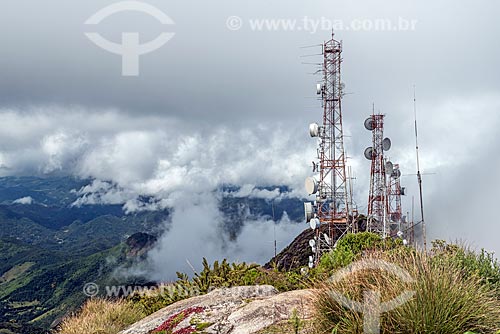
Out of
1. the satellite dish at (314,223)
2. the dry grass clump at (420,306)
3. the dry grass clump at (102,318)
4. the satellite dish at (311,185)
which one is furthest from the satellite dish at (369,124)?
the dry grass clump at (420,306)

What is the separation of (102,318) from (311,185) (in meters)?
18.5

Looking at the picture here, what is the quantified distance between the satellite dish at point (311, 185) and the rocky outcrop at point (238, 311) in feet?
59.1

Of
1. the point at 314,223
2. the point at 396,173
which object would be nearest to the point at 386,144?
the point at 396,173

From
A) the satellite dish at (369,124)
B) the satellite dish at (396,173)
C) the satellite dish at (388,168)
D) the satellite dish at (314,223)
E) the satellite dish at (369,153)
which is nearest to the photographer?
the satellite dish at (314,223)

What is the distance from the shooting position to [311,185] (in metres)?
29.2

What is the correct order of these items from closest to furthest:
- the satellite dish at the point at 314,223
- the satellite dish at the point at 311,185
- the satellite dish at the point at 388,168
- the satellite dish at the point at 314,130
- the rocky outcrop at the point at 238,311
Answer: the rocky outcrop at the point at 238,311 → the satellite dish at the point at 311,185 → the satellite dish at the point at 314,223 → the satellite dish at the point at 314,130 → the satellite dish at the point at 388,168

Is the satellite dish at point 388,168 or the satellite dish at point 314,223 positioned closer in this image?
the satellite dish at point 314,223

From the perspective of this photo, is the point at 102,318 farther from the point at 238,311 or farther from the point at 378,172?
the point at 378,172

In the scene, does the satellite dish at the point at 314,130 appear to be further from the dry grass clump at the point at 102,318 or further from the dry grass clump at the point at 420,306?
the dry grass clump at the point at 420,306

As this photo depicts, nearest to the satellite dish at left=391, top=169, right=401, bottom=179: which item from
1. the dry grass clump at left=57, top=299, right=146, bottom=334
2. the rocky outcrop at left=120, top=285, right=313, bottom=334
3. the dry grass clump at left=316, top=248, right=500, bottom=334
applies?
the dry grass clump at left=57, top=299, right=146, bottom=334

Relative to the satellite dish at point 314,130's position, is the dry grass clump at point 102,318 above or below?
below

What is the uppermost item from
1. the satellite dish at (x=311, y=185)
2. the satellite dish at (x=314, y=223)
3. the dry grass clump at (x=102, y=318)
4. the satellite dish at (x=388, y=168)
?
the satellite dish at (x=388, y=168)

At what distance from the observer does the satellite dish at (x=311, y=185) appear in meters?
29.0

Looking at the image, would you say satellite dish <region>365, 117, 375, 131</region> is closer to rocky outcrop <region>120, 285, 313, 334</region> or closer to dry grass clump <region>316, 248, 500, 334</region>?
rocky outcrop <region>120, 285, 313, 334</region>
